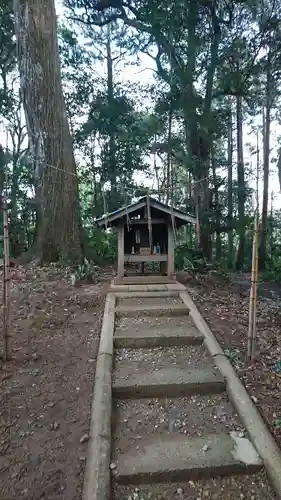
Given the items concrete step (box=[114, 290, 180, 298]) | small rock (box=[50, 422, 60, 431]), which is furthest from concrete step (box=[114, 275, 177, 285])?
small rock (box=[50, 422, 60, 431])

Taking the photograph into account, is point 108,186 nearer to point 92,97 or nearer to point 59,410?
point 92,97

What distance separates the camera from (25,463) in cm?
194

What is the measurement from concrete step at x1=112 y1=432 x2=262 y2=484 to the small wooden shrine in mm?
3155

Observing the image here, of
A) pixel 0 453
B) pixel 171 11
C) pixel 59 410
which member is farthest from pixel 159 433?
pixel 171 11

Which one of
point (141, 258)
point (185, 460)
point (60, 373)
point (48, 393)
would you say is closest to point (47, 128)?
point (141, 258)

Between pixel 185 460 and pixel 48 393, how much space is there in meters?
1.28

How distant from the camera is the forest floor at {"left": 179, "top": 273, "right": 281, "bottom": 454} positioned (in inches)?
99.5

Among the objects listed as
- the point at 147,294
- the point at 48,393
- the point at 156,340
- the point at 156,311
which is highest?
the point at 147,294

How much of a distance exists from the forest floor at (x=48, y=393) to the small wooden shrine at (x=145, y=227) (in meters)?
1.20

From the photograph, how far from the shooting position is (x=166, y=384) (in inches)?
104

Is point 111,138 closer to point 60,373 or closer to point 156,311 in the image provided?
point 156,311

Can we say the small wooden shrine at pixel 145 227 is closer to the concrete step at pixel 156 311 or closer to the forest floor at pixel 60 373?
the forest floor at pixel 60 373

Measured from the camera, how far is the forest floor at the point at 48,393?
1.85 meters

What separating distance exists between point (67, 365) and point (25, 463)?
1.05 meters
